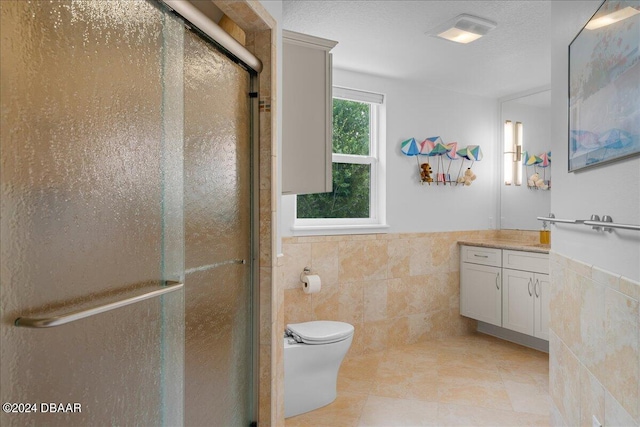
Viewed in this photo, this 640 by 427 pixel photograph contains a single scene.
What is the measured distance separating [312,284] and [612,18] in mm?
2320

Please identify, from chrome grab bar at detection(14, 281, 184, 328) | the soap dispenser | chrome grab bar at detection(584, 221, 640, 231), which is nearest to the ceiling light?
chrome grab bar at detection(584, 221, 640, 231)

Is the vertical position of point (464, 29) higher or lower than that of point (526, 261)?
higher

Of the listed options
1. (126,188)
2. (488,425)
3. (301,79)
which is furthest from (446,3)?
(488,425)

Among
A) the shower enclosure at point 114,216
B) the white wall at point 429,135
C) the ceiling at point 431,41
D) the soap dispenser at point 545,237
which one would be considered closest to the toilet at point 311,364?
the shower enclosure at point 114,216

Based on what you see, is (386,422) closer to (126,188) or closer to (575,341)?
(575,341)

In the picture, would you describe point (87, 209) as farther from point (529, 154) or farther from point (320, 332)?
point (529, 154)

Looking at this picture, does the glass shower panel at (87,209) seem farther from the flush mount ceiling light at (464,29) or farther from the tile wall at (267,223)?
the flush mount ceiling light at (464,29)

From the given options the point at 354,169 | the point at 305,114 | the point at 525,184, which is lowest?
the point at 525,184

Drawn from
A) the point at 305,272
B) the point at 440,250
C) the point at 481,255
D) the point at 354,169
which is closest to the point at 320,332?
the point at 305,272

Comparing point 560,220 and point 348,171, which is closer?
point 560,220

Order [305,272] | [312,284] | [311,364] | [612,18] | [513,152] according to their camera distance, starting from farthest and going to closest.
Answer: [513,152] < [305,272] < [312,284] < [311,364] < [612,18]

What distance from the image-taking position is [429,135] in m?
4.08

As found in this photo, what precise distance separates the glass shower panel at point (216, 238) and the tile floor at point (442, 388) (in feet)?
3.16

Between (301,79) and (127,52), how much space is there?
3.93 ft
